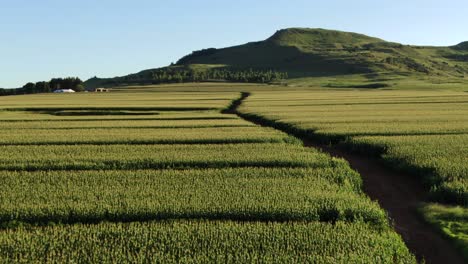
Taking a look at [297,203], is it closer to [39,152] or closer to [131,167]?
[131,167]

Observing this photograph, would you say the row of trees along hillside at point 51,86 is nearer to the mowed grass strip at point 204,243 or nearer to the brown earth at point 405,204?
the brown earth at point 405,204

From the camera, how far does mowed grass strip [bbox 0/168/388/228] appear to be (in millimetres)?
14945

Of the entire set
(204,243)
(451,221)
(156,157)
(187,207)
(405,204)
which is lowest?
(405,204)

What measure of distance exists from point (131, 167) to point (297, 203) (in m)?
9.65

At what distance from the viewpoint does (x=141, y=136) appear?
32219 millimetres

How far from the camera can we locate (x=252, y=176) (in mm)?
20078

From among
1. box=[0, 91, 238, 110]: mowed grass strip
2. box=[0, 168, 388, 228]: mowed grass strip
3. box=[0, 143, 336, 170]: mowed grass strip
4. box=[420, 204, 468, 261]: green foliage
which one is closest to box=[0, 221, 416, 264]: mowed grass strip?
box=[0, 168, 388, 228]: mowed grass strip

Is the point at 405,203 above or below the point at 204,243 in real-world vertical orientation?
below

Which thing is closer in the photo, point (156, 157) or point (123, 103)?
point (156, 157)

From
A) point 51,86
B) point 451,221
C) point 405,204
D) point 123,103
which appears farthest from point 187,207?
point 51,86

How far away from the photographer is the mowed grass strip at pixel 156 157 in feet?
74.6

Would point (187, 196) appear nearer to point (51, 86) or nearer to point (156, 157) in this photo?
point (156, 157)

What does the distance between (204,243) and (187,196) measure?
4.26 metres

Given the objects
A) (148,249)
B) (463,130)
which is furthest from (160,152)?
(463,130)
